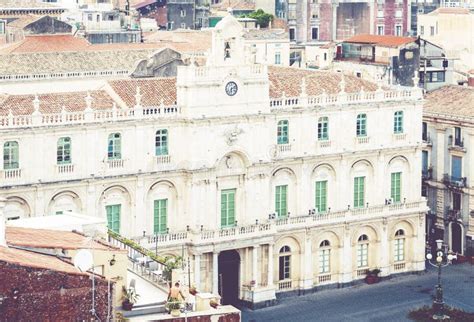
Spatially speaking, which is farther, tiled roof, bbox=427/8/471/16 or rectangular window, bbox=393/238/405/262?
tiled roof, bbox=427/8/471/16

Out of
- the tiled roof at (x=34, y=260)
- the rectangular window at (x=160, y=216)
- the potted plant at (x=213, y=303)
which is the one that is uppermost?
the tiled roof at (x=34, y=260)

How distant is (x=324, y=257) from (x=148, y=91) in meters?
15.2

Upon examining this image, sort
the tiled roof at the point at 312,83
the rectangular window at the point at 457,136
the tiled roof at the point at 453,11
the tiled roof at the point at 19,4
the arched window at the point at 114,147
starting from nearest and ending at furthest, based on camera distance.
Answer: the arched window at the point at 114,147 < the tiled roof at the point at 312,83 < the rectangular window at the point at 457,136 < the tiled roof at the point at 19,4 < the tiled roof at the point at 453,11

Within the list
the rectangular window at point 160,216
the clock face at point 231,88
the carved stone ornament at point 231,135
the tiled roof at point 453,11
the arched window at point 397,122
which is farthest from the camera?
the tiled roof at point 453,11

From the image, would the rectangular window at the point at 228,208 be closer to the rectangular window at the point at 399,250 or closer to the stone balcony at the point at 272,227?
the stone balcony at the point at 272,227

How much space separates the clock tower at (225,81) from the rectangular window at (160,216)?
5.23 m

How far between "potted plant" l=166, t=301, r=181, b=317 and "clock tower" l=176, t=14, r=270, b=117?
34851mm

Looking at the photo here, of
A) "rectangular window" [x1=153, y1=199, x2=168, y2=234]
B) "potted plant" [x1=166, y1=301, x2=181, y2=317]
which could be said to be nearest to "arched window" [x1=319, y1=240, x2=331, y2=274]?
"rectangular window" [x1=153, y1=199, x2=168, y2=234]

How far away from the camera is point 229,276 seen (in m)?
82.8

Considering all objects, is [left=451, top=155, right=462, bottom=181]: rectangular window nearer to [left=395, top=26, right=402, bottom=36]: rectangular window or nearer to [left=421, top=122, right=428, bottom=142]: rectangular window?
[left=421, top=122, right=428, bottom=142]: rectangular window

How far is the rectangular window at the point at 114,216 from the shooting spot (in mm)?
→ 78312

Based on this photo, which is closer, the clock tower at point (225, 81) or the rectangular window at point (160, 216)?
the clock tower at point (225, 81)

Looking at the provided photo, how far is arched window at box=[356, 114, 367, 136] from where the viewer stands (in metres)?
87.4

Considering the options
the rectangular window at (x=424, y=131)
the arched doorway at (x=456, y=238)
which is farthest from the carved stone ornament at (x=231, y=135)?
the arched doorway at (x=456, y=238)
